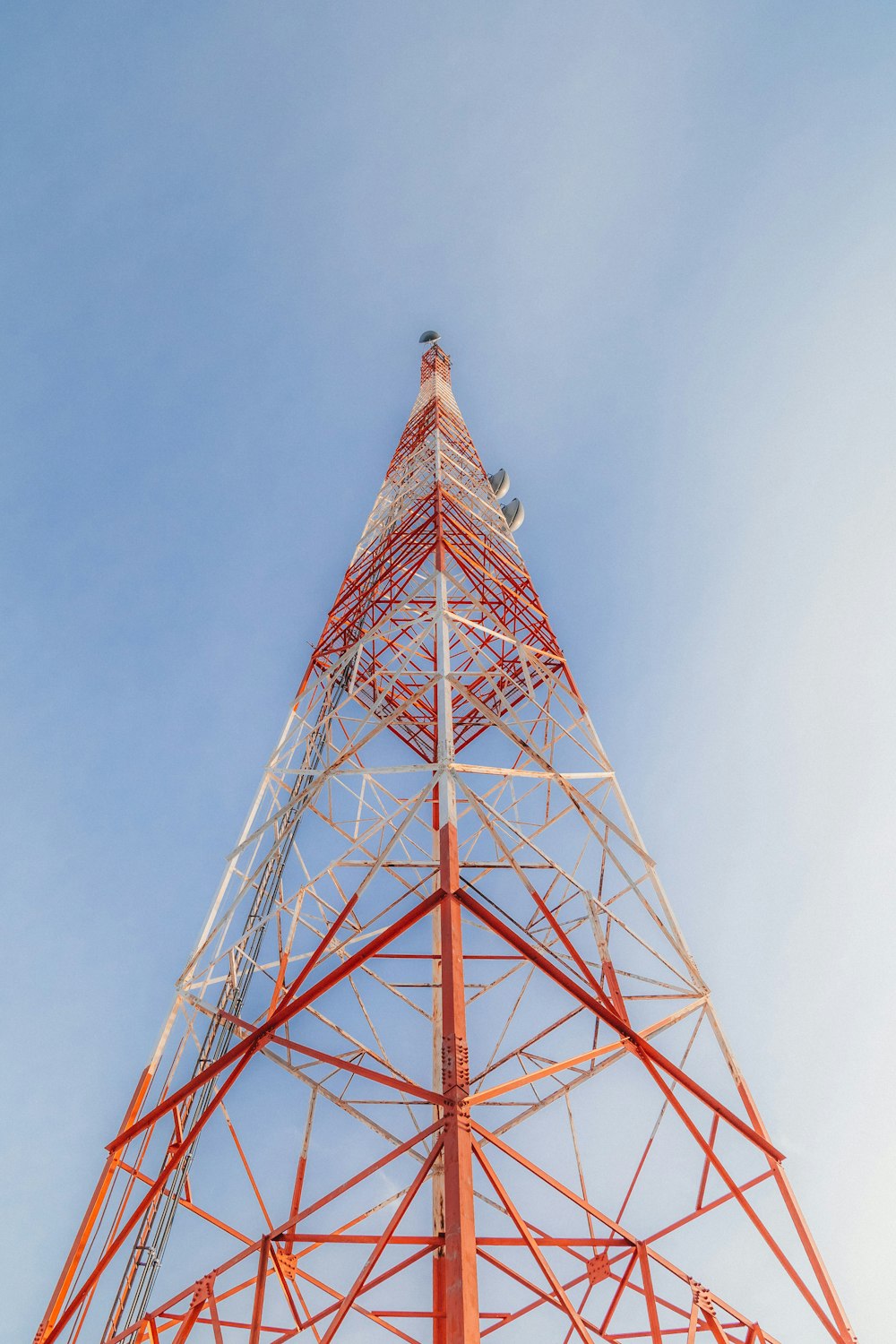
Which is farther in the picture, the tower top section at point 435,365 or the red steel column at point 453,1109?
the tower top section at point 435,365

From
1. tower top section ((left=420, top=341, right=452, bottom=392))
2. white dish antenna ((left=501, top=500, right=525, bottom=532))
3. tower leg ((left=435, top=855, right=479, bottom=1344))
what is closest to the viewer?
tower leg ((left=435, top=855, right=479, bottom=1344))

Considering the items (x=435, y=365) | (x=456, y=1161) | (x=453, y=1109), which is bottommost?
(x=456, y=1161)

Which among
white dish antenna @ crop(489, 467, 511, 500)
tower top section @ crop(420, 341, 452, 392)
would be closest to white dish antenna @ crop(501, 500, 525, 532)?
white dish antenna @ crop(489, 467, 511, 500)

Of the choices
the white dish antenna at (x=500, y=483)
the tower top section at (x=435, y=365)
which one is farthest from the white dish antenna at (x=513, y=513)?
the tower top section at (x=435, y=365)

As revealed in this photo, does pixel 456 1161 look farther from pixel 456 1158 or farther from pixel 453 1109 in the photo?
pixel 453 1109

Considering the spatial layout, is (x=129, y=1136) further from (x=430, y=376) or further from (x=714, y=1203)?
(x=430, y=376)

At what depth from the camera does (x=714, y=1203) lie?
6395 millimetres

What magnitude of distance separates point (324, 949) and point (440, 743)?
2.13 m

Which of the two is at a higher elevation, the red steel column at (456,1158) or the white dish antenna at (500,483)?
the white dish antenna at (500,483)

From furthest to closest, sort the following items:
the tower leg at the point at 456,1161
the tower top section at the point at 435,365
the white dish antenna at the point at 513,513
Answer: the tower top section at the point at 435,365, the white dish antenna at the point at 513,513, the tower leg at the point at 456,1161

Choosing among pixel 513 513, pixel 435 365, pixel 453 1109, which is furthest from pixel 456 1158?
pixel 435 365

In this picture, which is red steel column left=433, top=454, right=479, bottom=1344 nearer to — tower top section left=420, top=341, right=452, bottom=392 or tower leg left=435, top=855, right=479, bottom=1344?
tower leg left=435, top=855, right=479, bottom=1344

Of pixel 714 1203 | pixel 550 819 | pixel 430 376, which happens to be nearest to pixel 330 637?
pixel 550 819

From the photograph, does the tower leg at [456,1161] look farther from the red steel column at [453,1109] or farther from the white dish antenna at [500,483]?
the white dish antenna at [500,483]
